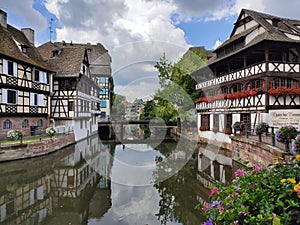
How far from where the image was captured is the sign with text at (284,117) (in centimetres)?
1432

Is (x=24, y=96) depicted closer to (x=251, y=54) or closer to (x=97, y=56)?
(x=251, y=54)

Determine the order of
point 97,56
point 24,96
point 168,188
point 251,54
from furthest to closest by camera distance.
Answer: point 97,56 → point 24,96 → point 251,54 → point 168,188

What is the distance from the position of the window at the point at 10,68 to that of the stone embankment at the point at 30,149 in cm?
533

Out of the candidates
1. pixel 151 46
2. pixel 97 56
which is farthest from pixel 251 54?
pixel 97 56

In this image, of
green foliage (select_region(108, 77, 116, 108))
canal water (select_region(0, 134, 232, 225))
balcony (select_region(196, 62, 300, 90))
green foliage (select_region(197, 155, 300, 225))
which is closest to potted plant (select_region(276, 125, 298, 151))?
canal water (select_region(0, 134, 232, 225))

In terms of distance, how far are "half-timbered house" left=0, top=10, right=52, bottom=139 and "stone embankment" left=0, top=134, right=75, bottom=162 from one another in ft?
6.66

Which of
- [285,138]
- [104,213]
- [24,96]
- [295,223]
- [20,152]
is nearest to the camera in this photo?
[295,223]

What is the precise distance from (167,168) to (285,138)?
657 cm

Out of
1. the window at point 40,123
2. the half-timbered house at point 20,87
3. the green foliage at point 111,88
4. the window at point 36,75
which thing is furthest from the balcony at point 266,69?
the green foliage at point 111,88

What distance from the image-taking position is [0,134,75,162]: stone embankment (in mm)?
13562

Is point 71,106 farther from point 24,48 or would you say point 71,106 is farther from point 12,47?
point 12,47

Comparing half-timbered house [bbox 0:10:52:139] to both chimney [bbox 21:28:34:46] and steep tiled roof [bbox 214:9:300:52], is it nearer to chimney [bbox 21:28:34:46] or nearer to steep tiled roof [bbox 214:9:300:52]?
chimney [bbox 21:28:34:46]

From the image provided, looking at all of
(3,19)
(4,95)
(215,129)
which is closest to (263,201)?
(4,95)

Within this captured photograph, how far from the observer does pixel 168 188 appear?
9789 millimetres
